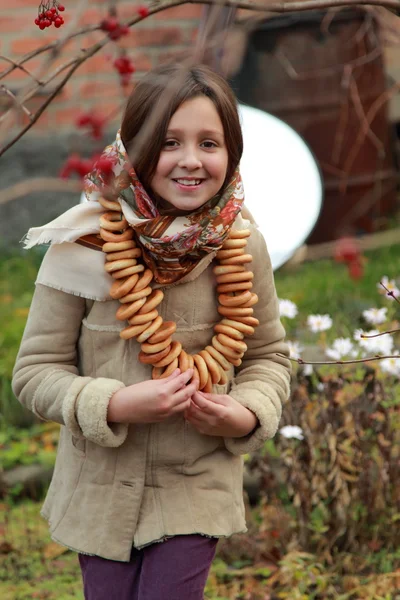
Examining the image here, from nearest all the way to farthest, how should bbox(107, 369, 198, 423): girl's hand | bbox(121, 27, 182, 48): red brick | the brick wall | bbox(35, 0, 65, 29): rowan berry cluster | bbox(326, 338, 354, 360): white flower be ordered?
bbox(35, 0, 65, 29): rowan berry cluster
bbox(107, 369, 198, 423): girl's hand
bbox(326, 338, 354, 360): white flower
bbox(121, 27, 182, 48): red brick
the brick wall

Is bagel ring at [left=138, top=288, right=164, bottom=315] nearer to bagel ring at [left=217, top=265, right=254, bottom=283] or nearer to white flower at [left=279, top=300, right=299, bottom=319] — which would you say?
bagel ring at [left=217, top=265, right=254, bottom=283]

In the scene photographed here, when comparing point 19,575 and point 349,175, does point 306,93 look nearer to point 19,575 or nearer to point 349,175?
point 349,175

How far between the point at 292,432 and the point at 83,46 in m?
3.33

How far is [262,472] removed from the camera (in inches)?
113

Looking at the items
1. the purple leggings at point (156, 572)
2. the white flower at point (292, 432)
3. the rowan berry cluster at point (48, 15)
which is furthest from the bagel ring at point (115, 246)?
the white flower at point (292, 432)

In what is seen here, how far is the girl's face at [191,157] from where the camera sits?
1.83 meters

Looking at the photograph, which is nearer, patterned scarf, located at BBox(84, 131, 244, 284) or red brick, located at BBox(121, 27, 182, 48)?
patterned scarf, located at BBox(84, 131, 244, 284)

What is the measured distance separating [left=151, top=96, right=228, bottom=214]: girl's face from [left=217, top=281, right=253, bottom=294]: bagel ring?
184 millimetres

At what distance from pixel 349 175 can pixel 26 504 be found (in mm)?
3180

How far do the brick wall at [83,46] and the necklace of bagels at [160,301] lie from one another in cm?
333

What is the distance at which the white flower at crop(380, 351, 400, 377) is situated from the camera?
2.72 metres

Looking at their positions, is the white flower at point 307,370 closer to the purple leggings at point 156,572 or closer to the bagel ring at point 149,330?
the purple leggings at point 156,572

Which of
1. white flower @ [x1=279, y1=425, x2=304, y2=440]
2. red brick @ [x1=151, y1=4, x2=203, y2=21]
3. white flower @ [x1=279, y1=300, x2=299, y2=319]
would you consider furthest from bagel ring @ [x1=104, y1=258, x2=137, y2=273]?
red brick @ [x1=151, y1=4, x2=203, y2=21]

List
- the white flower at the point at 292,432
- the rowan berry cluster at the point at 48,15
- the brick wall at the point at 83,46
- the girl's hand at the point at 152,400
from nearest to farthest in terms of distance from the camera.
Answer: the rowan berry cluster at the point at 48,15 → the girl's hand at the point at 152,400 → the white flower at the point at 292,432 → the brick wall at the point at 83,46
